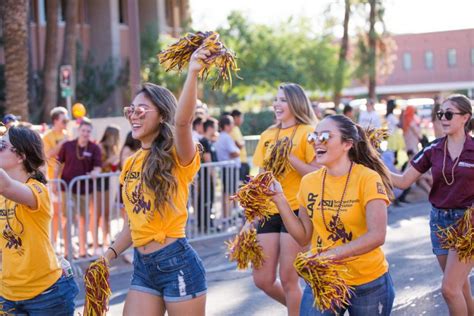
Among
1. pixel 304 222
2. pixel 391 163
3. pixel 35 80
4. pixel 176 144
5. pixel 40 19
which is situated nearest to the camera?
pixel 176 144

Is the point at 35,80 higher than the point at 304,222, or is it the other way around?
the point at 35,80

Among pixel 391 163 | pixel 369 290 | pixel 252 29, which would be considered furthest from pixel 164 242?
pixel 252 29

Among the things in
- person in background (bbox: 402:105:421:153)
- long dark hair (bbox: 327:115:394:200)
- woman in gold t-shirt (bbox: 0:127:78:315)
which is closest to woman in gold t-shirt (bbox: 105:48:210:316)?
woman in gold t-shirt (bbox: 0:127:78:315)

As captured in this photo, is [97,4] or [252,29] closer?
[97,4]

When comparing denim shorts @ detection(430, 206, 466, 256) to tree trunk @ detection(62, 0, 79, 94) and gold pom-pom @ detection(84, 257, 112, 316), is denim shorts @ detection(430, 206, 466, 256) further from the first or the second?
tree trunk @ detection(62, 0, 79, 94)

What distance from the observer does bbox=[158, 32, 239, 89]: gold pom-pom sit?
442 cm

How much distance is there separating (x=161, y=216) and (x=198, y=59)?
3.12ft

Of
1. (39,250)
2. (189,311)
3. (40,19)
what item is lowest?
(189,311)

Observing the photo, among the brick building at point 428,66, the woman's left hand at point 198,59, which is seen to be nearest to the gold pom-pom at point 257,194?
the woman's left hand at point 198,59

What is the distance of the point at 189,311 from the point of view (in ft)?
15.6

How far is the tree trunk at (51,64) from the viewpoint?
75.0ft

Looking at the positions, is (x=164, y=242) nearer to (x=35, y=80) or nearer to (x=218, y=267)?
(x=218, y=267)

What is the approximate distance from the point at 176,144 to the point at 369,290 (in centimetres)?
133

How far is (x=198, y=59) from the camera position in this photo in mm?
4375
